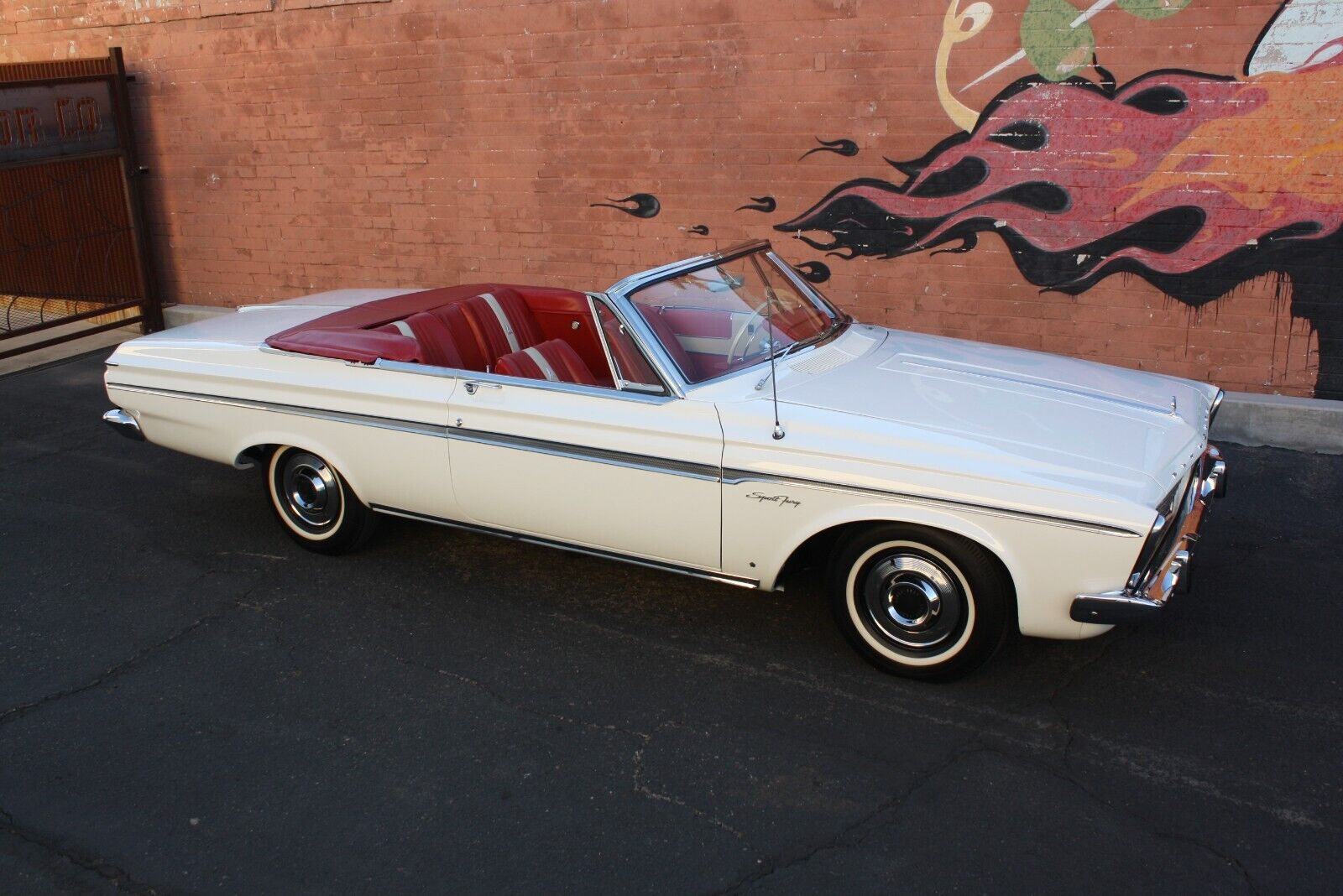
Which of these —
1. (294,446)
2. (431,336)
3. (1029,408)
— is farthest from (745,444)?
(294,446)

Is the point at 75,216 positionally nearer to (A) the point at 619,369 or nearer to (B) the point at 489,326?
(B) the point at 489,326

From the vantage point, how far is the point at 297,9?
30.1 ft

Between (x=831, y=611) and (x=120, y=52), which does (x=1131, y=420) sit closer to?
(x=831, y=611)

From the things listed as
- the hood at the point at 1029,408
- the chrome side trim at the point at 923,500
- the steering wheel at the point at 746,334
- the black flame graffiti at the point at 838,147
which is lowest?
the chrome side trim at the point at 923,500

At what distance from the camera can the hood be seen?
3.91 meters

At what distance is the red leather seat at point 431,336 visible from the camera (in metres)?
5.38

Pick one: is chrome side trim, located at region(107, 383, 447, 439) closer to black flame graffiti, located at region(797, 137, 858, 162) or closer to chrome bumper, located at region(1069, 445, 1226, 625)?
chrome bumper, located at region(1069, 445, 1226, 625)

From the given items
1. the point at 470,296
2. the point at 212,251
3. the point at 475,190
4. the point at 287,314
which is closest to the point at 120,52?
the point at 212,251

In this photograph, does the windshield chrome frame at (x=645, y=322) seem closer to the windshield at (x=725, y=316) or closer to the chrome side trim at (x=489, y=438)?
the windshield at (x=725, y=316)

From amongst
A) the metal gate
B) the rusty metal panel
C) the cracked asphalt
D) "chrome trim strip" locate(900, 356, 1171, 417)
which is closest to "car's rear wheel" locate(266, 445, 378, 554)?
the cracked asphalt

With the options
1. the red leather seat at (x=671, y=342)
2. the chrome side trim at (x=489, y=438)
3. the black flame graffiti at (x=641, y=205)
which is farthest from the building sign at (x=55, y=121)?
the red leather seat at (x=671, y=342)

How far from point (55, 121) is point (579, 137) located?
14.6 ft

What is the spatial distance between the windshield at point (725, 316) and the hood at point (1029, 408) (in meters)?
0.19

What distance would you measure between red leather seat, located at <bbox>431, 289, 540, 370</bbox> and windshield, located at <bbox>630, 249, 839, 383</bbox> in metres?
1.07
